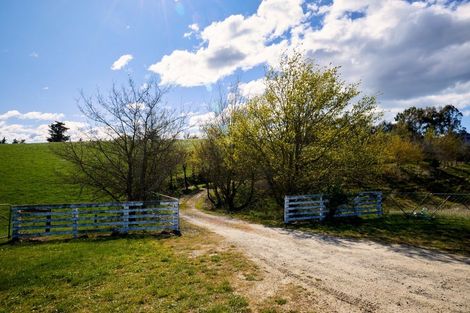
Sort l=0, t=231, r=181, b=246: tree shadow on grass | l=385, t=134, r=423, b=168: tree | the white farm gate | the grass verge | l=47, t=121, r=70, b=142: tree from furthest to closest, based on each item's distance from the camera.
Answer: l=47, t=121, r=70, b=142: tree
l=385, t=134, r=423, b=168: tree
the white farm gate
l=0, t=231, r=181, b=246: tree shadow on grass
the grass verge

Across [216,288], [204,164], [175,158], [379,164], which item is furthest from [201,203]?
[216,288]

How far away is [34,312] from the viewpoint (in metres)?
5.90

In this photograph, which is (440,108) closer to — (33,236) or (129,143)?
(129,143)

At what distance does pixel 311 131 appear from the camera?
59.3ft

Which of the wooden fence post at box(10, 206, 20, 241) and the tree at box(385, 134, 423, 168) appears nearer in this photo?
the wooden fence post at box(10, 206, 20, 241)

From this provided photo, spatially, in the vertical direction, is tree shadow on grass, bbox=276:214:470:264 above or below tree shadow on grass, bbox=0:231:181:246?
above

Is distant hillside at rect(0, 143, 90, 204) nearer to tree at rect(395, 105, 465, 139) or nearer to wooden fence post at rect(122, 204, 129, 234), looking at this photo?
wooden fence post at rect(122, 204, 129, 234)

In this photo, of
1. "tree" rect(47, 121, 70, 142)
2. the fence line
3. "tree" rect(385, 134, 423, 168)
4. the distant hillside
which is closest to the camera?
the fence line

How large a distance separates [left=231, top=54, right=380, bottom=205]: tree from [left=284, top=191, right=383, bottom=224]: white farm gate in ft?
4.60

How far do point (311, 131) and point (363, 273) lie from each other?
37.3ft

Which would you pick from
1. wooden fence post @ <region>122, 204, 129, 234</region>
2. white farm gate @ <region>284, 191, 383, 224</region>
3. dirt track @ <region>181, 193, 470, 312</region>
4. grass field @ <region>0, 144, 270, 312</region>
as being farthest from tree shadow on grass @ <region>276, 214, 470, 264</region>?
wooden fence post @ <region>122, 204, 129, 234</region>

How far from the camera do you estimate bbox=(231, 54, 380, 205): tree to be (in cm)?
1788

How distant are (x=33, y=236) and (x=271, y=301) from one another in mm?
12077

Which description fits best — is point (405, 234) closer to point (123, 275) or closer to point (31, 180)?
point (123, 275)
